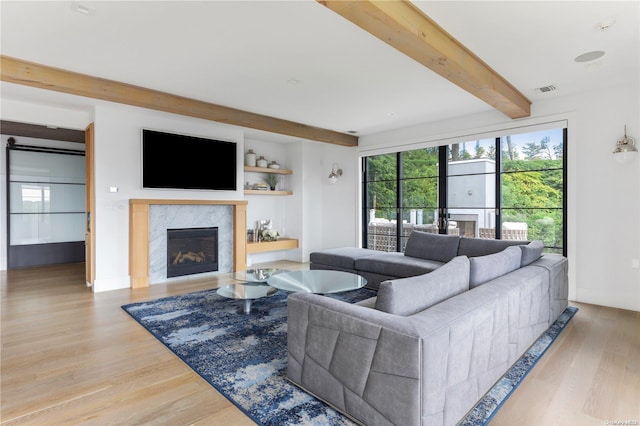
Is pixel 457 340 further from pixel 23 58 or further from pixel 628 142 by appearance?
pixel 23 58

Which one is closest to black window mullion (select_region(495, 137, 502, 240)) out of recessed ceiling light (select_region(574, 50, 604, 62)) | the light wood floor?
the light wood floor

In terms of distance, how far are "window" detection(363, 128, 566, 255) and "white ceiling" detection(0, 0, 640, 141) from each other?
2.72 feet

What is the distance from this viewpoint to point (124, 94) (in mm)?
3871

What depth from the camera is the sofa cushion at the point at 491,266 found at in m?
2.39

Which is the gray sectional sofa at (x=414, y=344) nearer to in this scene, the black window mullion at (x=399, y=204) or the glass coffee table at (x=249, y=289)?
the glass coffee table at (x=249, y=289)

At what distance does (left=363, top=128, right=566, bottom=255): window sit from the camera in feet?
14.9

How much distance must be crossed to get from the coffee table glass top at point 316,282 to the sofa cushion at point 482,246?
1.49 m

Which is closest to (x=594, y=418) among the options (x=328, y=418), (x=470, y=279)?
(x=470, y=279)

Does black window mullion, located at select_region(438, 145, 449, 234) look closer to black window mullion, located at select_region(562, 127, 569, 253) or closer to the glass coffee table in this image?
black window mullion, located at select_region(562, 127, 569, 253)

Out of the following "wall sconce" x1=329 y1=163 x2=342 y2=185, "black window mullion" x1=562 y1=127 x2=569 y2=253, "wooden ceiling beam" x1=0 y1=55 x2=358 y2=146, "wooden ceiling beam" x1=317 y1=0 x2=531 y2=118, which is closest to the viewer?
"wooden ceiling beam" x1=317 y1=0 x2=531 y2=118

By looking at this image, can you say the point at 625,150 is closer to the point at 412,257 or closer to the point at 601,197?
the point at 601,197

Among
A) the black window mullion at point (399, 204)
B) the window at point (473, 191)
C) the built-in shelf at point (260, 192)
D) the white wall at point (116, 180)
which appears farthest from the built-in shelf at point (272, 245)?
the black window mullion at point (399, 204)

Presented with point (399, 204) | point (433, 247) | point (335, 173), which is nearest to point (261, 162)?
point (335, 173)

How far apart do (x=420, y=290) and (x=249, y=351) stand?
150 cm
